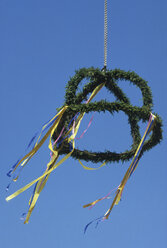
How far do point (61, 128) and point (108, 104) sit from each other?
100 cm

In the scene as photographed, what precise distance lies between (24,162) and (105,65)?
218 cm

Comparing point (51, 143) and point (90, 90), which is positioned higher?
point (90, 90)

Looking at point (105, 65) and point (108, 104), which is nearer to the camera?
point (108, 104)

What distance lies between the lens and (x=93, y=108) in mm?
10156

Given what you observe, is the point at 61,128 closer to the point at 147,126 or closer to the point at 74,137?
the point at 74,137

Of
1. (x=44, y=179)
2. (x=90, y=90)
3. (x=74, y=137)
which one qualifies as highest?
(x=90, y=90)

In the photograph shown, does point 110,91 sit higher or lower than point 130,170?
higher

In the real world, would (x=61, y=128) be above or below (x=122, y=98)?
below

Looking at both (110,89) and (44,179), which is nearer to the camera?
(44,179)

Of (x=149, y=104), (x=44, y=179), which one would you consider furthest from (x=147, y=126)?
(x=44, y=179)

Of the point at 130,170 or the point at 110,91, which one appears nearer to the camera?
the point at 130,170

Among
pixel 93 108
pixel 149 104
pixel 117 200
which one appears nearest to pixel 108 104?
pixel 93 108

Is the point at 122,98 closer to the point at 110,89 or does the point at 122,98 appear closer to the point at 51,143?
the point at 110,89

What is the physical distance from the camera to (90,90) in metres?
11.1
